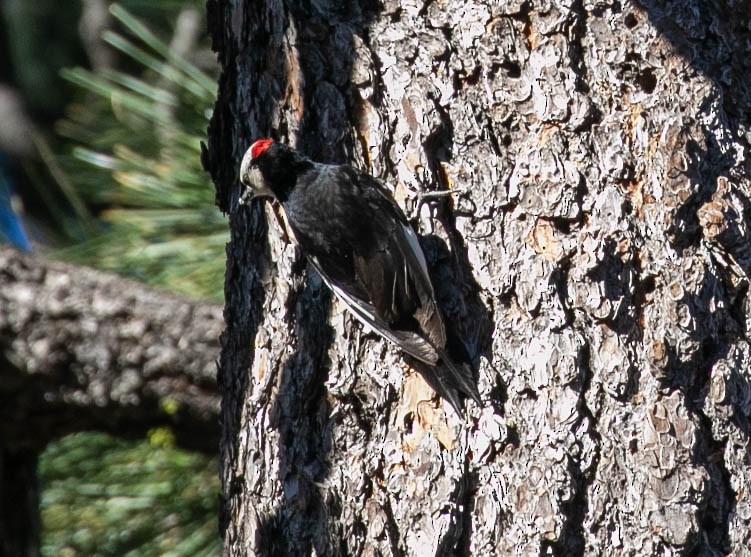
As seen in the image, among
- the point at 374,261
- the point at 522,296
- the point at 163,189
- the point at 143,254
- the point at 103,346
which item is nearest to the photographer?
the point at 522,296

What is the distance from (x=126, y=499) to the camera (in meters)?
3.39

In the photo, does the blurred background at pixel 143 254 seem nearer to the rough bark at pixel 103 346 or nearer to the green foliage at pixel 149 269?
the green foliage at pixel 149 269

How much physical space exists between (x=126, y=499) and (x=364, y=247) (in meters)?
1.88

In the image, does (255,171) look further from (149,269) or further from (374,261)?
(149,269)

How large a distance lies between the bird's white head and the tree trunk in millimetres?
64

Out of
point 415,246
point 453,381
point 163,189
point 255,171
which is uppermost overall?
point 163,189

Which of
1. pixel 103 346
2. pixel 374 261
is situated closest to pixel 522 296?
pixel 374 261

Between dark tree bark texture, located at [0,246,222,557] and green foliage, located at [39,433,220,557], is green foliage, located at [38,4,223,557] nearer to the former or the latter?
green foliage, located at [39,433,220,557]

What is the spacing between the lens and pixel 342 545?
1.67 m

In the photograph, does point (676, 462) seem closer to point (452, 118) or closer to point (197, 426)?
point (452, 118)

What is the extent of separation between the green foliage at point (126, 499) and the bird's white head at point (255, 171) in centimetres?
172

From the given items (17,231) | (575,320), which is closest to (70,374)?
(17,231)

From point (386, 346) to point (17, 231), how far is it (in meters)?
2.59

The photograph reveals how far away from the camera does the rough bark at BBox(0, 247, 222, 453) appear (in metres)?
2.84
